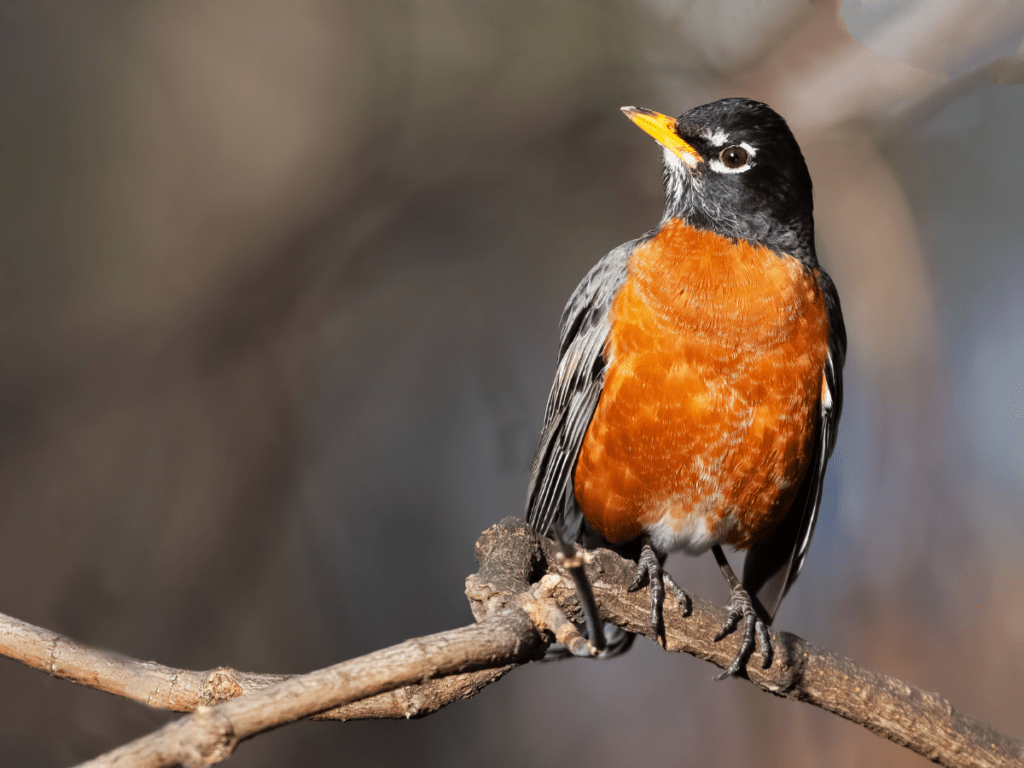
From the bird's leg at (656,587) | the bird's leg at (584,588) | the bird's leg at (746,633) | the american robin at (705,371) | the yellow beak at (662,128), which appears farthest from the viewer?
→ the yellow beak at (662,128)

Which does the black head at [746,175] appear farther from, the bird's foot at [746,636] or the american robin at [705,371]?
the bird's foot at [746,636]

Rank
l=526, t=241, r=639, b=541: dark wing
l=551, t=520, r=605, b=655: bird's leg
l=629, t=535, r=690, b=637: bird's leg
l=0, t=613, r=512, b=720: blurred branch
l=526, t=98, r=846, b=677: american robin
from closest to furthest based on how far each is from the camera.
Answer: l=551, t=520, r=605, b=655: bird's leg < l=0, t=613, r=512, b=720: blurred branch < l=629, t=535, r=690, b=637: bird's leg < l=526, t=98, r=846, b=677: american robin < l=526, t=241, r=639, b=541: dark wing

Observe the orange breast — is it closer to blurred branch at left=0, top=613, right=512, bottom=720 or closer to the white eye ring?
the white eye ring

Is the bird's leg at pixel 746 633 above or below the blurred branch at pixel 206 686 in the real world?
above

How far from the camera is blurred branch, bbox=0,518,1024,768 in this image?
1049 mm

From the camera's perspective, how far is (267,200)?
11.5ft

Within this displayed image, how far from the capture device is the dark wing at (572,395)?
7.55 feet

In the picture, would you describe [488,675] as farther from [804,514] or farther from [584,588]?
[804,514]

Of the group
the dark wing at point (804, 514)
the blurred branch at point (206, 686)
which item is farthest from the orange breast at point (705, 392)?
the blurred branch at point (206, 686)

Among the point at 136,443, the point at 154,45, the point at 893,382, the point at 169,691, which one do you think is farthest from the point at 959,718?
the point at 154,45

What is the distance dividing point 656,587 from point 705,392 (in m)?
0.54

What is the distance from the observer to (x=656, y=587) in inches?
76.4

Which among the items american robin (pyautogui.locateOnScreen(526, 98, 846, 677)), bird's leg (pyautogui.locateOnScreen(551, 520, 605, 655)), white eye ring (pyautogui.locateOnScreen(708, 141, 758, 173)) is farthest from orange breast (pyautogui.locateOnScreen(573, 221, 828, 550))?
bird's leg (pyautogui.locateOnScreen(551, 520, 605, 655))

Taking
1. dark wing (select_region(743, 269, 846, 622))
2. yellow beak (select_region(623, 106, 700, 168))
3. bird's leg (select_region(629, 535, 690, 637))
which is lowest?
bird's leg (select_region(629, 535, 690, 637))
